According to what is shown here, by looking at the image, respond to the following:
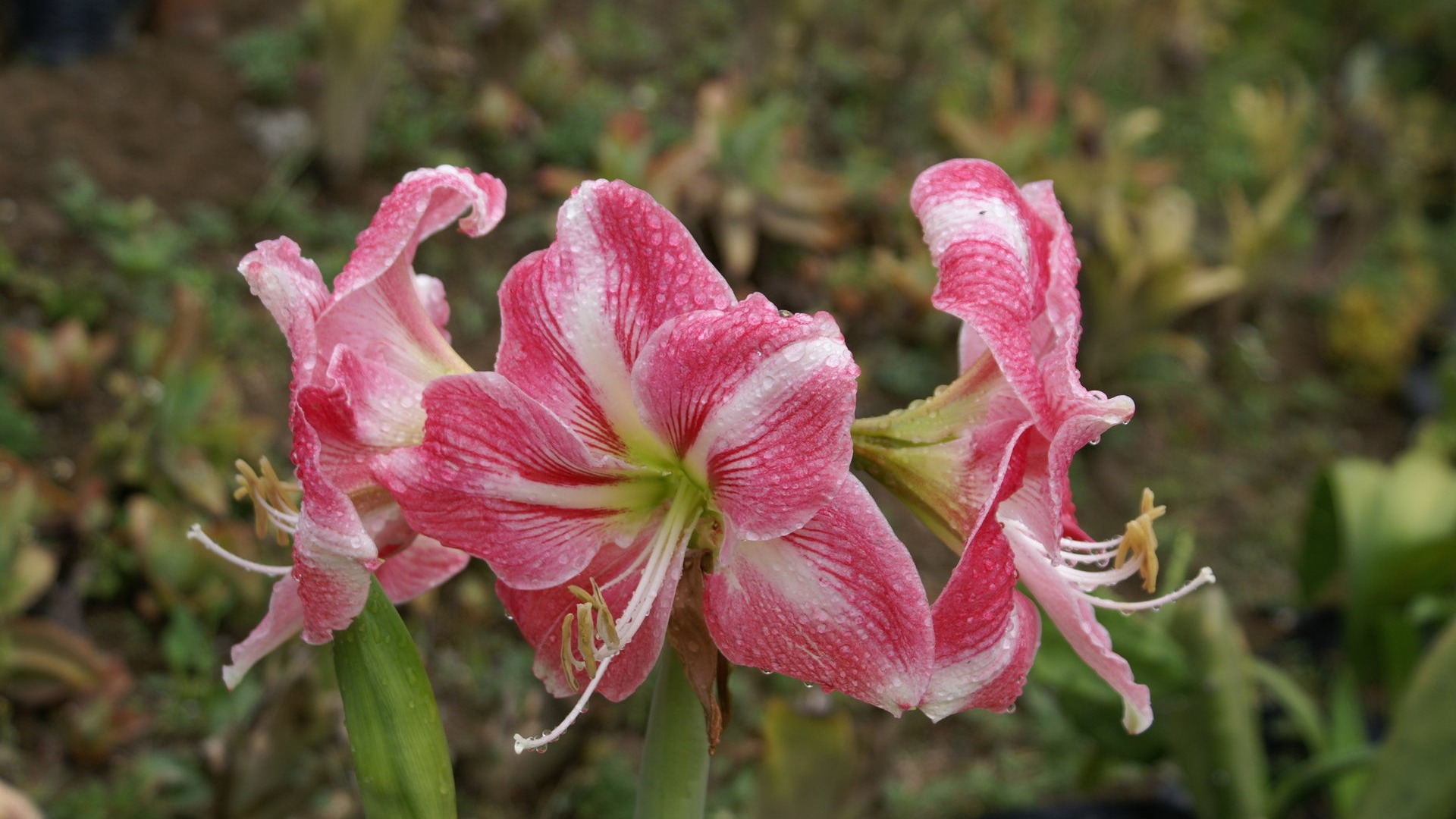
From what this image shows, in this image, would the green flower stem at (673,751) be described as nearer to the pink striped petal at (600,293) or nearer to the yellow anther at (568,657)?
the yellow anther at (568,657)

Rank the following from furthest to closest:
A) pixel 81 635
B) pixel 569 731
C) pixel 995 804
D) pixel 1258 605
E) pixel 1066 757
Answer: pixel 1258 605 < pixel 1066 757 < pixel 995 804 < pixel 81 635 < pixel 569 731

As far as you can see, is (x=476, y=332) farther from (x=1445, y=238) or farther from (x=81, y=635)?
(x=1445, y=238)

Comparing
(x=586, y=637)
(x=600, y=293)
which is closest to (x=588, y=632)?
(x=586, y=637)

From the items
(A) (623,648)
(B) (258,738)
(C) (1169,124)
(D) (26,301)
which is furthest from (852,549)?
(C) (1169,124)

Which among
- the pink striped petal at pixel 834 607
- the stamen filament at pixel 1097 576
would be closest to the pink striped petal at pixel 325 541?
the pink striped petal at pixel 834 607

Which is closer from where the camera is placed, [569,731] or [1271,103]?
[569,731]

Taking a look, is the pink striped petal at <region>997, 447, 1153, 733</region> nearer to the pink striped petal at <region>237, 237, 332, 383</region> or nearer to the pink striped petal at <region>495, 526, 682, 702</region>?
the pink striped petal at <region>495, 526, 682, 702</region>
